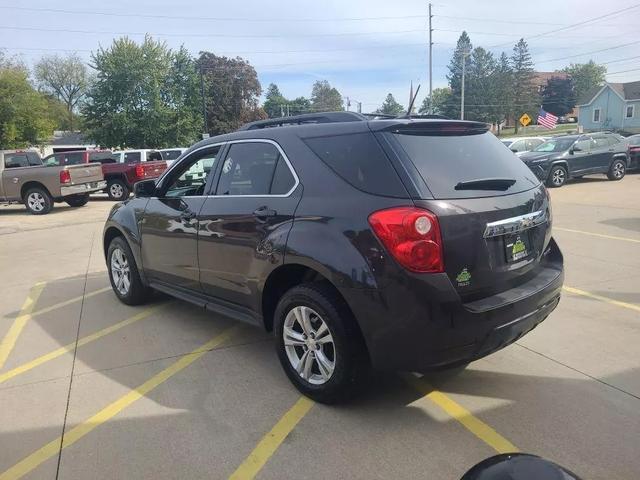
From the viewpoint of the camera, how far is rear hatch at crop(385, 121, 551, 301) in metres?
2.94

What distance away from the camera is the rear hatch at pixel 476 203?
294cm

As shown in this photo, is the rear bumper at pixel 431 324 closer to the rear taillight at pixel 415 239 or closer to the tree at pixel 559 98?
the rear taillight at pixel 415 239

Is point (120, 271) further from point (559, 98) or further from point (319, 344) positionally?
point (559, 98)

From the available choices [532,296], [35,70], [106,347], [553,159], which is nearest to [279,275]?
[532,296]

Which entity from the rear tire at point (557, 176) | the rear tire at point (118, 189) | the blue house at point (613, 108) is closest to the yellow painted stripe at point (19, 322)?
the rear tire at point (118, 189)

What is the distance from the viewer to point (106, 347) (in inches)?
183

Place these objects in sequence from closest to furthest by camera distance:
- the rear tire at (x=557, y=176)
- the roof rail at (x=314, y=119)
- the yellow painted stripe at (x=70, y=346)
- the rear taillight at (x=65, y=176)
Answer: the roof rail at (x=314, y=119) → the yellow painted stripe at (x=70, y=346) → the rear taillight at (x=65, y=176) → the rear tire at (x=557, y=176)

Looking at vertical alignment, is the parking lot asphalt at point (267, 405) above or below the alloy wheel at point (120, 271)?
below

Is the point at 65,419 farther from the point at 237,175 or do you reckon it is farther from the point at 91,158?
the point at 91,158

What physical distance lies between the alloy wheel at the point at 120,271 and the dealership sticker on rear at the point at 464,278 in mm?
3867

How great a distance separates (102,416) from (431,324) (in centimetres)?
223

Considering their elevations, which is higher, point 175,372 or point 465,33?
point 465,33

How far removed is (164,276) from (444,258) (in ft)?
9.93

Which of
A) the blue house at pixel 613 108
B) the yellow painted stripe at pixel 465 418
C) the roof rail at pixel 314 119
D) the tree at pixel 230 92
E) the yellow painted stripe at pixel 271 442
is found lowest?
the yellow painted stripe at pixel 465 418
